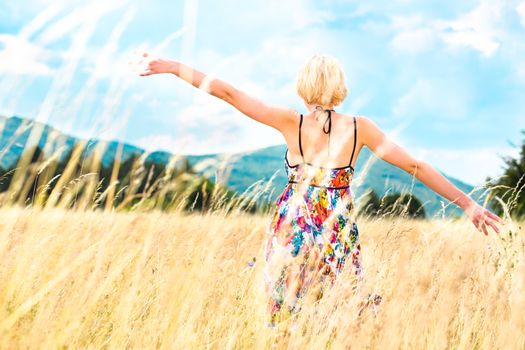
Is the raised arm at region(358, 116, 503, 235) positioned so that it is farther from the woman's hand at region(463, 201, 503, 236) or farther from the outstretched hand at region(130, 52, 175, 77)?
the outstretched hand at region(130, 52, 175, 77)

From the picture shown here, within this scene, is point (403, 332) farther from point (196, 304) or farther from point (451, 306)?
point (196, 304)

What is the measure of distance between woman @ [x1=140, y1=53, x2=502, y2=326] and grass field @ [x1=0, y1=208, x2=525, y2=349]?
12 cm

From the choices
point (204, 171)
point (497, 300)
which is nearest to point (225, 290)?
point (204, 171)

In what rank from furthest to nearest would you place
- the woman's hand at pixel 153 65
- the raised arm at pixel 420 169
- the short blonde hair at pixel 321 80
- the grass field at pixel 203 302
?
the raised arm at pixel 420 169
the short blonde hair at pixel 321 80
the woman's hand at pixel 153 65
the grass field at pixel 203 302

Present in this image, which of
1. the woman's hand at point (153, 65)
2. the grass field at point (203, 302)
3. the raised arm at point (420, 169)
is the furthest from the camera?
the raised arm at point (420, 169)

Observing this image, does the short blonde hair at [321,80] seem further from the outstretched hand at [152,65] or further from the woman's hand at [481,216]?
the woman's hand at [481,216]

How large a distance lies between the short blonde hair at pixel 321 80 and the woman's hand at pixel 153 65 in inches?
26.9

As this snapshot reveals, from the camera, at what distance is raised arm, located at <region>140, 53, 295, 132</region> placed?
2.76 metres

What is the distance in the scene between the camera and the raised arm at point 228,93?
2764 mm

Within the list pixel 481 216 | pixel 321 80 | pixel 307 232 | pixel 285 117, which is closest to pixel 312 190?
pixel 307 232

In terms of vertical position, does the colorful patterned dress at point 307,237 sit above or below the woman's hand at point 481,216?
below

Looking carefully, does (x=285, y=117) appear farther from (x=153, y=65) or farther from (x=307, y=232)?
(x=153, y=65)

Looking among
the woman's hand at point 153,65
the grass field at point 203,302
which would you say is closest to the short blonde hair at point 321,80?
the woman's hand at point 153,65

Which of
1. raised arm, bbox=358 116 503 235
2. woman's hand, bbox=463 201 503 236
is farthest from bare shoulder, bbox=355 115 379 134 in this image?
woman's hand, bbox=463 201 503 236
